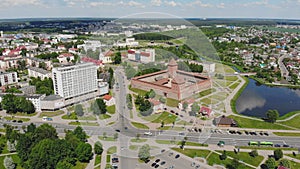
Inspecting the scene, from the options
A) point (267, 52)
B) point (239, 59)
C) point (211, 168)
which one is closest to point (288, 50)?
point (267, 52)

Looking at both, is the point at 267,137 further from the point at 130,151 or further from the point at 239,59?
the point at 239,59

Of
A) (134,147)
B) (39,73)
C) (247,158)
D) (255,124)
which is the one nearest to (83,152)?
(134,147)

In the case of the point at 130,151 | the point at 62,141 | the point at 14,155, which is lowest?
the point at 14,155

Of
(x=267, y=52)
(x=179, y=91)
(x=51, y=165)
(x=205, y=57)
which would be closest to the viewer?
(x=51, y=165)

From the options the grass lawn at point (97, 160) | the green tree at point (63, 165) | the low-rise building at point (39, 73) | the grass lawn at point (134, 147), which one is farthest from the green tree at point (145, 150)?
the low-rise building at point (39, 73)

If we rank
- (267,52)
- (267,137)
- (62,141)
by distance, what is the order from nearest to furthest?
(62,141) < (267,137) < (267,52)

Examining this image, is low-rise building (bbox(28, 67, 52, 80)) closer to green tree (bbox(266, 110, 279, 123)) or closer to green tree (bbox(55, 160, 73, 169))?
green tree (bbox(55, 160, 73, 169))

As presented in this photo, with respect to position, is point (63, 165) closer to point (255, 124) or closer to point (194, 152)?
point (194, 152)
